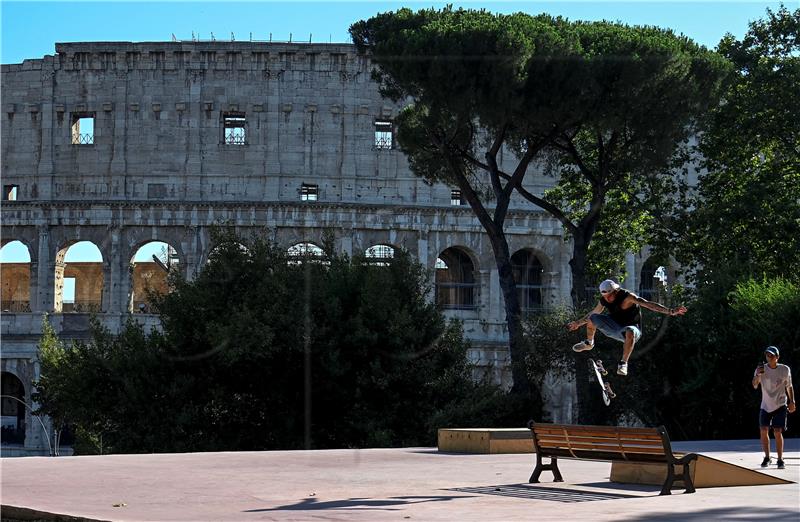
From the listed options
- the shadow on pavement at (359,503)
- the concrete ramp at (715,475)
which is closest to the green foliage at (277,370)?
the concrete ramp at (715,475)

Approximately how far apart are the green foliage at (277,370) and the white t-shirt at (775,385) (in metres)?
11.6

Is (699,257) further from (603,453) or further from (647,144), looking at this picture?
(603,453)

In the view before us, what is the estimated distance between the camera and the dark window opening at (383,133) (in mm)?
47591

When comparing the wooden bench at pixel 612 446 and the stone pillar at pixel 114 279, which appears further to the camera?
the stone pillar at pixel 114 279

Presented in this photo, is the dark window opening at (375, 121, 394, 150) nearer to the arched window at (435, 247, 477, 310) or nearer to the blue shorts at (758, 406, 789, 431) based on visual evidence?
the arched window at (435, 247, 477, 310)

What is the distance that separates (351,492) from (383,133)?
1460 inches

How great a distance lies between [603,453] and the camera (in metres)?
11.7

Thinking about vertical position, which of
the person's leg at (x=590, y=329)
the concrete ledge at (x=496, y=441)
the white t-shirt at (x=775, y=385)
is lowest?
the concrete ledge at (x=496, y=441)

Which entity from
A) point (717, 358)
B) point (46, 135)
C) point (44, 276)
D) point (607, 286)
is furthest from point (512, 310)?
point (46, 135)

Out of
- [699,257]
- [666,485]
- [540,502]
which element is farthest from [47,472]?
[699,257]

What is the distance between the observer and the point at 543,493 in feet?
37.1

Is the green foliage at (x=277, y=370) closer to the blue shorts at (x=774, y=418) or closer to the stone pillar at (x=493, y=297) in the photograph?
the blue shorts at (x=774, y=418)

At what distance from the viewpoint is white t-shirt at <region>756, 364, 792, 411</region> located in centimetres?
1433

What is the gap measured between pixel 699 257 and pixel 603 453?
71.1ft
